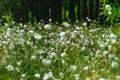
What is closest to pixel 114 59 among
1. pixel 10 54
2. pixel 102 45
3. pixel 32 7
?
pixel 102 45

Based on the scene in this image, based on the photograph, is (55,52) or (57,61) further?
(55,52)

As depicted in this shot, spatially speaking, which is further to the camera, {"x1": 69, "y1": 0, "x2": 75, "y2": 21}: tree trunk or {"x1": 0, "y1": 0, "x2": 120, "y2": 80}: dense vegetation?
{"x1": 69, "y1": 0, "x2": 75, "y2": 21}: tree trunk

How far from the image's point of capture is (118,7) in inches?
418

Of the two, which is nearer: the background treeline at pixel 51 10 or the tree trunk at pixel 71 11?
the background treeline at pixel 51 10

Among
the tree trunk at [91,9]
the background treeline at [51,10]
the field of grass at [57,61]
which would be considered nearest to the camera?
the field of grass at [57,61]

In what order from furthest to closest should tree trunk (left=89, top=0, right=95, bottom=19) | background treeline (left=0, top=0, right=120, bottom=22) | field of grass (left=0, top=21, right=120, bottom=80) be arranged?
tree trunk (left=89, top=0, right=95, bottom=19), background treeline (left=0, top=0, right=120, bottom=22), field of grass (left=0, top=21, right=120, bottom=80)

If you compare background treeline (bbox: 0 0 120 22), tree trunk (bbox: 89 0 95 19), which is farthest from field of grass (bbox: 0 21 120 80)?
tree trunk (bbox: 89 0 95 19)

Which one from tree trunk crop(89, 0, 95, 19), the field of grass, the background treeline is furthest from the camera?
tree trunk crop(89, 0, 95, 19)

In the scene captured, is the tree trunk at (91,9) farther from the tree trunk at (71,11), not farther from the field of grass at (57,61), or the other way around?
the field of grass at (57,61)

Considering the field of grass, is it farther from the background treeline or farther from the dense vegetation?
the background treeline

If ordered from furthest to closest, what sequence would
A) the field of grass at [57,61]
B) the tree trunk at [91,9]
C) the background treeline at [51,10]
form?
the tree trunk at [91,9], the background treeline at [51,10], the field of grass at [57,61]

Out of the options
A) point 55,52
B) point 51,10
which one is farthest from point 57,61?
point 51,10

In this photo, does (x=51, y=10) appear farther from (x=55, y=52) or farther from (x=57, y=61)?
(x=57, y=61)

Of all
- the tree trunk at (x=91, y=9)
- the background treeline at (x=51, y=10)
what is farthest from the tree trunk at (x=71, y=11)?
the tree trunk at (x=91, y=9)
